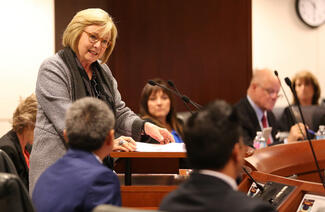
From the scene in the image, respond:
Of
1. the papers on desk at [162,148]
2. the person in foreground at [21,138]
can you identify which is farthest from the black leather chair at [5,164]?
the person in foreground at [21,138]

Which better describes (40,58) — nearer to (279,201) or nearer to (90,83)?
(90,83)

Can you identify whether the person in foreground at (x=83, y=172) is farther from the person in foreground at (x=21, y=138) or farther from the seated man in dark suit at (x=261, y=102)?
the seated man in dark suit at (x=261, y=102)

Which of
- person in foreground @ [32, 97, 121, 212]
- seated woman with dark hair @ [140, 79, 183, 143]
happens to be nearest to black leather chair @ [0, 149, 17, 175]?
person in foreground @ [32, 97, 121, 212]

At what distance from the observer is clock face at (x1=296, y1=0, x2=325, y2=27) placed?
6953 mm

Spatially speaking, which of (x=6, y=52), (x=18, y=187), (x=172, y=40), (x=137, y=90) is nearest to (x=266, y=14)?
(x=172, y=40)

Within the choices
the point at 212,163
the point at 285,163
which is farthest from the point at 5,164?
the point at 285,163

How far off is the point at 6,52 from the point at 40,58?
13.1 inches

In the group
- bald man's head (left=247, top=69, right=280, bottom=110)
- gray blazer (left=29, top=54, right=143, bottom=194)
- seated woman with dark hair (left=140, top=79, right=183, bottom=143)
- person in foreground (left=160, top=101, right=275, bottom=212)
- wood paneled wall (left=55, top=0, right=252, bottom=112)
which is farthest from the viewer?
wood paneled wall (left=55, top=0, right=252, bottom=112)

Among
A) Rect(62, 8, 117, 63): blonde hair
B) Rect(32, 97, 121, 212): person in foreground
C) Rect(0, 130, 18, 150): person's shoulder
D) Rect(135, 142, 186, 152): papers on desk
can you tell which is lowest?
Rect(0, 130, 18, 150): person's shoulder

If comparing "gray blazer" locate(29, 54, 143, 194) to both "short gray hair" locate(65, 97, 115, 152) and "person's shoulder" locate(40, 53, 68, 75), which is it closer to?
"person's shoulder" locate(40, 53, 68, 75)

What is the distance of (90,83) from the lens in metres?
2.58

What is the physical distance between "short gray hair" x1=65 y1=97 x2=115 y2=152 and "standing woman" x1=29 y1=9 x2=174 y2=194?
19.8 inches

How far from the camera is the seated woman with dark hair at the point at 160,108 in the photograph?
14.4 ft

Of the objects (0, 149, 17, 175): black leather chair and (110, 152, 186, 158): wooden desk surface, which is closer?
(0, 149, 17, 175): black leather chair
